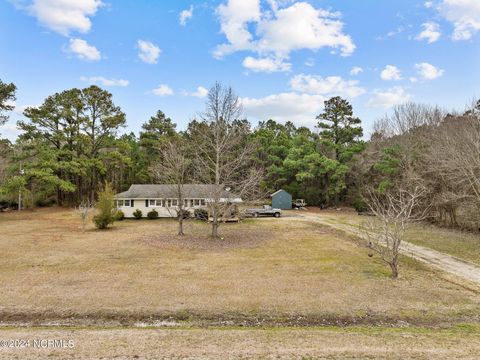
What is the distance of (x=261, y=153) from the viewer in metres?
44.4

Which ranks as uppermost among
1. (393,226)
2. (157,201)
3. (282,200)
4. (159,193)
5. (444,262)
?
(159,193)

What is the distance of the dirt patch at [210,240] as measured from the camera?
638 inches

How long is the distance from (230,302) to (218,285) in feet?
4.87

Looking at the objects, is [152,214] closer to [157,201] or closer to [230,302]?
[157,201]

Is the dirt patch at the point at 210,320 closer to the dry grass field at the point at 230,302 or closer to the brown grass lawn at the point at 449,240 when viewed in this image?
the dry grass field at the point at 230,302

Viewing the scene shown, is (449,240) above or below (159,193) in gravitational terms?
below

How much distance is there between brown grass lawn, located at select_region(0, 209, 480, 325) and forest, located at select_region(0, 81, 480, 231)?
11225mm

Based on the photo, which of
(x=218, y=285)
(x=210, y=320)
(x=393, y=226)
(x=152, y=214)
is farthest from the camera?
(x=152, y=214)

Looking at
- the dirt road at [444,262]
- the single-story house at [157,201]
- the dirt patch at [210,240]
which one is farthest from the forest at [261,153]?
the dirt road at [444,262]

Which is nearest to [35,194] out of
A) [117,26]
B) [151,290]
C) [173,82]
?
[173,82]

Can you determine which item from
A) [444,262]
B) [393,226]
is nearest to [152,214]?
[393,226]

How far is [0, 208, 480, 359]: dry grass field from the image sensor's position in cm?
588

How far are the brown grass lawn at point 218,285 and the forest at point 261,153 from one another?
11.2 m

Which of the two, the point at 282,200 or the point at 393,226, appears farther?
the point at 282,200
